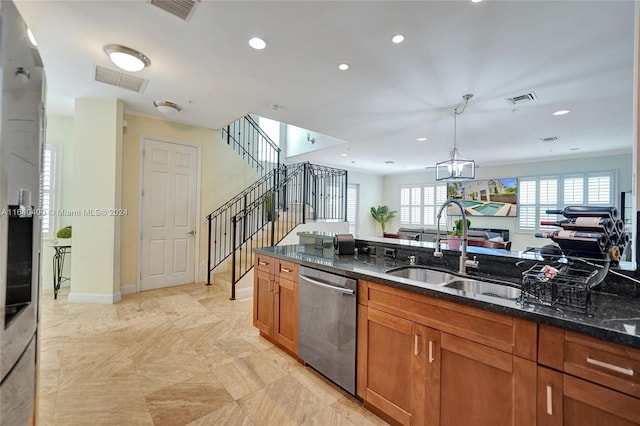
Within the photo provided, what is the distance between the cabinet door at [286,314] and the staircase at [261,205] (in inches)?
64.5

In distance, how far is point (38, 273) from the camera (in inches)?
41.9

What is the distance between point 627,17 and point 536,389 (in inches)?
105

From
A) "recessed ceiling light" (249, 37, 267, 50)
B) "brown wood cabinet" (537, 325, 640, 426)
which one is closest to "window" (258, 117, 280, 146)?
"recessed ceiling light" (249, 37, 267, 50)

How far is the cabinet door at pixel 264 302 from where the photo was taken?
8.69ft

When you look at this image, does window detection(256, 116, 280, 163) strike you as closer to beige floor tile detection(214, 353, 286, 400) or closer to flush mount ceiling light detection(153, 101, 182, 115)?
flush mount ceiling light detection(153, 101, 182, 115)

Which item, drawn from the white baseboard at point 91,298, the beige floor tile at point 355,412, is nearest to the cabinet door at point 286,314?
the beige floor tile at point 355,412

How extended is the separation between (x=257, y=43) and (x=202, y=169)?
305 cm

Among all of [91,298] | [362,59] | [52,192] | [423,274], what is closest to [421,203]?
[362,59]

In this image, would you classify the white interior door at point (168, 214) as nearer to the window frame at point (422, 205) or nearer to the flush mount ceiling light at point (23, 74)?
the flush mount ceiling light at point (23, 74)

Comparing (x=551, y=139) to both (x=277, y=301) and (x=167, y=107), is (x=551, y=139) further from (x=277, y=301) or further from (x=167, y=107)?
(x=167, y=107)

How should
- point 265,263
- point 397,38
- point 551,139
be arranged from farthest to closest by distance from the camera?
point 551,139 → point 265,263 → point 397,38

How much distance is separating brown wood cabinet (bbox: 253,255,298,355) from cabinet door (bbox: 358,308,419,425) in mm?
786

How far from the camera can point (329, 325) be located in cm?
203

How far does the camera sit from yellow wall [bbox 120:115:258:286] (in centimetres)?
415
